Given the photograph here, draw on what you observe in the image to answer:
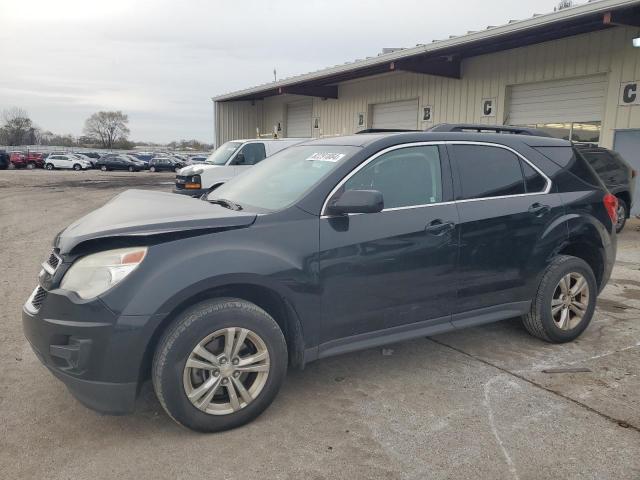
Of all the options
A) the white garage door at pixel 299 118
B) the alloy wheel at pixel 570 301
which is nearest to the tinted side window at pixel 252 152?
A: the alloy wheel at pixel 570 301

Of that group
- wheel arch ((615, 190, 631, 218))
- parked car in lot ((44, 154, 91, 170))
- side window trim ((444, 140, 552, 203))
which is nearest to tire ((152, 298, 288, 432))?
side window trim ((444, 140, 552, 203))

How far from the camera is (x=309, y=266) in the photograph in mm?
3195

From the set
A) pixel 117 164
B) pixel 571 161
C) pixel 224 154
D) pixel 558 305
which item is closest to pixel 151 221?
pixel 558 305

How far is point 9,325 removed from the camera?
477cm

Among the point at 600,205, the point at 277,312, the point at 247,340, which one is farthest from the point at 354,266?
the point at 600,205

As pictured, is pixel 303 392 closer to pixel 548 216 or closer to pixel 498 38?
pixel 548 216

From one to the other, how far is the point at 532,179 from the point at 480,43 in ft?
32.4

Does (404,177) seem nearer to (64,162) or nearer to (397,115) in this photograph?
(397,115)

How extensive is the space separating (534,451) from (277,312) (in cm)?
166

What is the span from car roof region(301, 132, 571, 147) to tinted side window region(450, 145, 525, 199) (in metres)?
0.08

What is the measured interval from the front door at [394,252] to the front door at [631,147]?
10.0 meters

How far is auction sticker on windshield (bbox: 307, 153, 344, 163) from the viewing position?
3628mm

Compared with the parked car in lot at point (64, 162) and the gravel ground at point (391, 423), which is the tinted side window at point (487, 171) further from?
the parked car in lot at point (64, 162)

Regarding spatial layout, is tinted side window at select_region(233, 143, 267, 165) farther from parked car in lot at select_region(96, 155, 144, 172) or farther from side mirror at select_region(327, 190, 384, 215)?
parked car in lot at select_region(96, 155, 144, 172)
